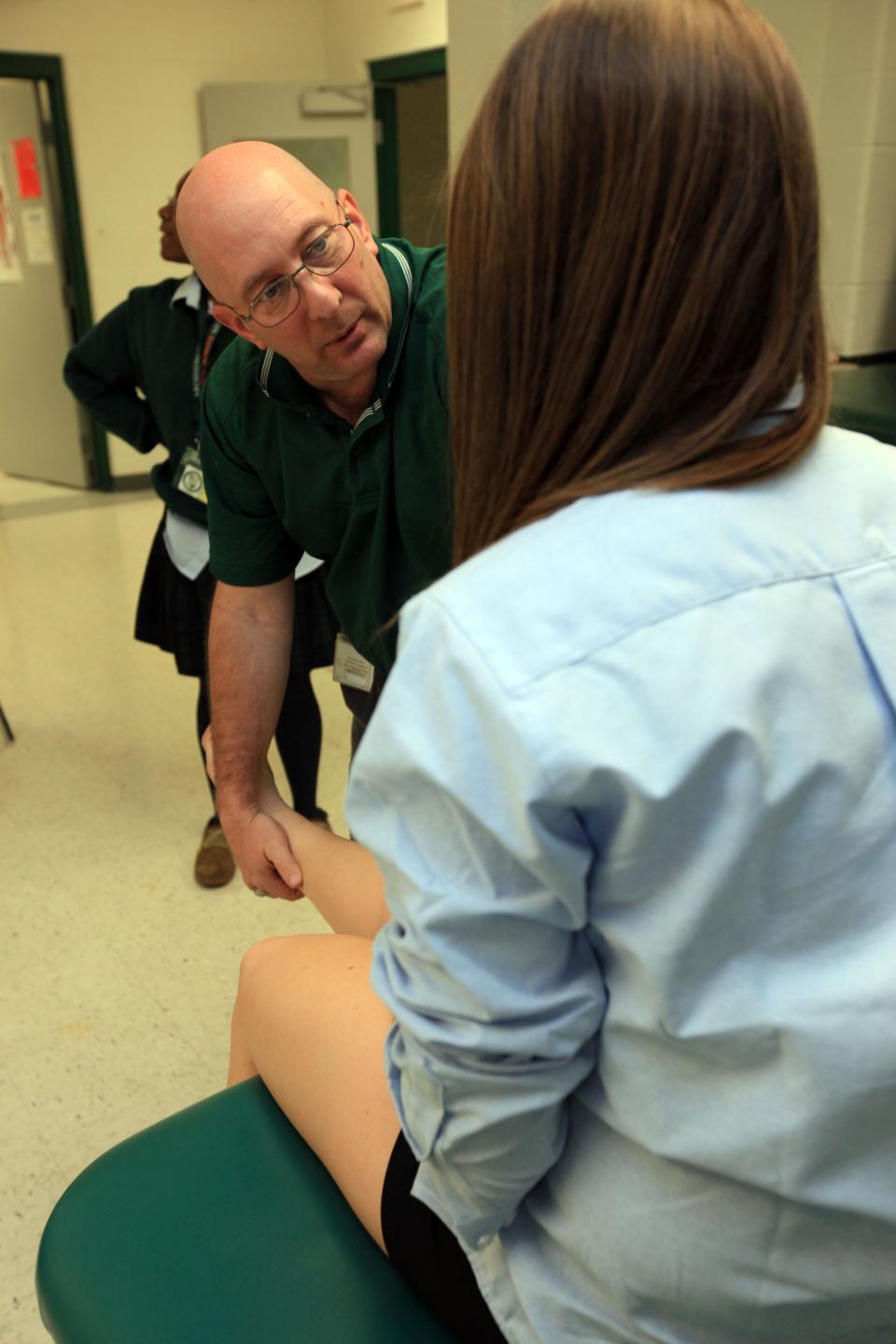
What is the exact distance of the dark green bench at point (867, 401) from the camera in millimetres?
2312

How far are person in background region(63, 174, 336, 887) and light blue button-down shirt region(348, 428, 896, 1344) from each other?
5.30 ft

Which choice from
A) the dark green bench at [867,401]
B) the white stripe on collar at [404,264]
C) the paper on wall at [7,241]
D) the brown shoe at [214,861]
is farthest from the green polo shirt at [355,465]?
the paper on wall at [7,241]

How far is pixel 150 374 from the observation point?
243cm

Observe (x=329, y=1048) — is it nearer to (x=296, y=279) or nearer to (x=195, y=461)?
(x=296, y=279)

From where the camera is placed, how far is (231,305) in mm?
1338

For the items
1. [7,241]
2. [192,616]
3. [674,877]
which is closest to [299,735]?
[192,616]

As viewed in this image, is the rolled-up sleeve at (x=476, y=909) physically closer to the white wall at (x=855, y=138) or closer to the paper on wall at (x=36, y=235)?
the white wall at (x=855, y=138)

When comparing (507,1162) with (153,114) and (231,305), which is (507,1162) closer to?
(231,305)

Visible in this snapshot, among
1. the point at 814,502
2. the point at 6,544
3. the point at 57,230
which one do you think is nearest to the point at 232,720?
the point at 814,502

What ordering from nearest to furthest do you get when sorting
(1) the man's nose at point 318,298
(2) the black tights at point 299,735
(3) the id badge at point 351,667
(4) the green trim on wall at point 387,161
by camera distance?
(1) the man's nose at point 318,298 < (3) the id badge at point 351,667 < (2) the black tights at point 299,735 < (4) the green trim on wall at point 387,161

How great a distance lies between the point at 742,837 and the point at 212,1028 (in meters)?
1.73

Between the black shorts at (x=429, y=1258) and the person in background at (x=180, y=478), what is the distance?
4.77 ft

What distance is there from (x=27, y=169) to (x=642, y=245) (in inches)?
246

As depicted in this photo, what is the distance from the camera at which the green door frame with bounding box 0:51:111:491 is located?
5.52 metres
